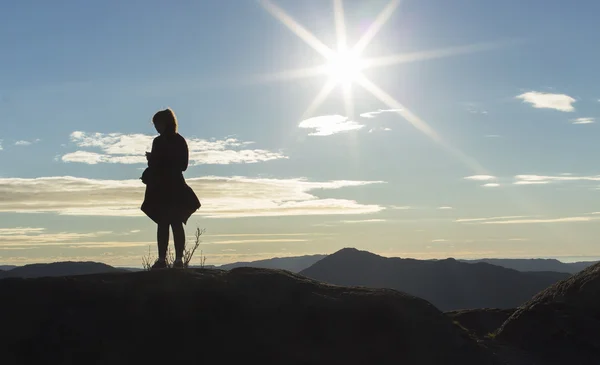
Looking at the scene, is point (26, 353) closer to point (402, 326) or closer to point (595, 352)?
point (402, 326)

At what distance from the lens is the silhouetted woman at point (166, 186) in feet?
34.9

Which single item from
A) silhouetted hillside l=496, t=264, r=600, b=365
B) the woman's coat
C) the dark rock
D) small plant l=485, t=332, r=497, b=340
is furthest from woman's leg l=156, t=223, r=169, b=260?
silhouetted hillside l=496, t=264, r=600, b=365

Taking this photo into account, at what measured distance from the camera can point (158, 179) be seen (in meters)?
10.7

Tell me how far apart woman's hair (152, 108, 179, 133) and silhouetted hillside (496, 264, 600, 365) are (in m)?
7.73

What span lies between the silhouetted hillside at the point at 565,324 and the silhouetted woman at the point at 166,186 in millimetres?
6818

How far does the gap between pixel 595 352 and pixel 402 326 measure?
13.3ft

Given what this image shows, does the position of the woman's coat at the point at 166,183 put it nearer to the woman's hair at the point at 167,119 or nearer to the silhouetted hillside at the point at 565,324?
the woman's hair at the point at 167,119

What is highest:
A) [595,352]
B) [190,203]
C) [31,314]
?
[190,203]

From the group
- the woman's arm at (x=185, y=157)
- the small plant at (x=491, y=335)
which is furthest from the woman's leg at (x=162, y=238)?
the small plant at (x=491, y=335)

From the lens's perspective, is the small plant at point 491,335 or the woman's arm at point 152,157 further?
the small plant at point 491,335

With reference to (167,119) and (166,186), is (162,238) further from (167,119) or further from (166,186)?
(167,119)

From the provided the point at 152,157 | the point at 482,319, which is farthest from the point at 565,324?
the point at 152,157

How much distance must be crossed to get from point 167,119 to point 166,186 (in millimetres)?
1269

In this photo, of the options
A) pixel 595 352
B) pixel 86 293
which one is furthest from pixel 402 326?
pixel 86 293
